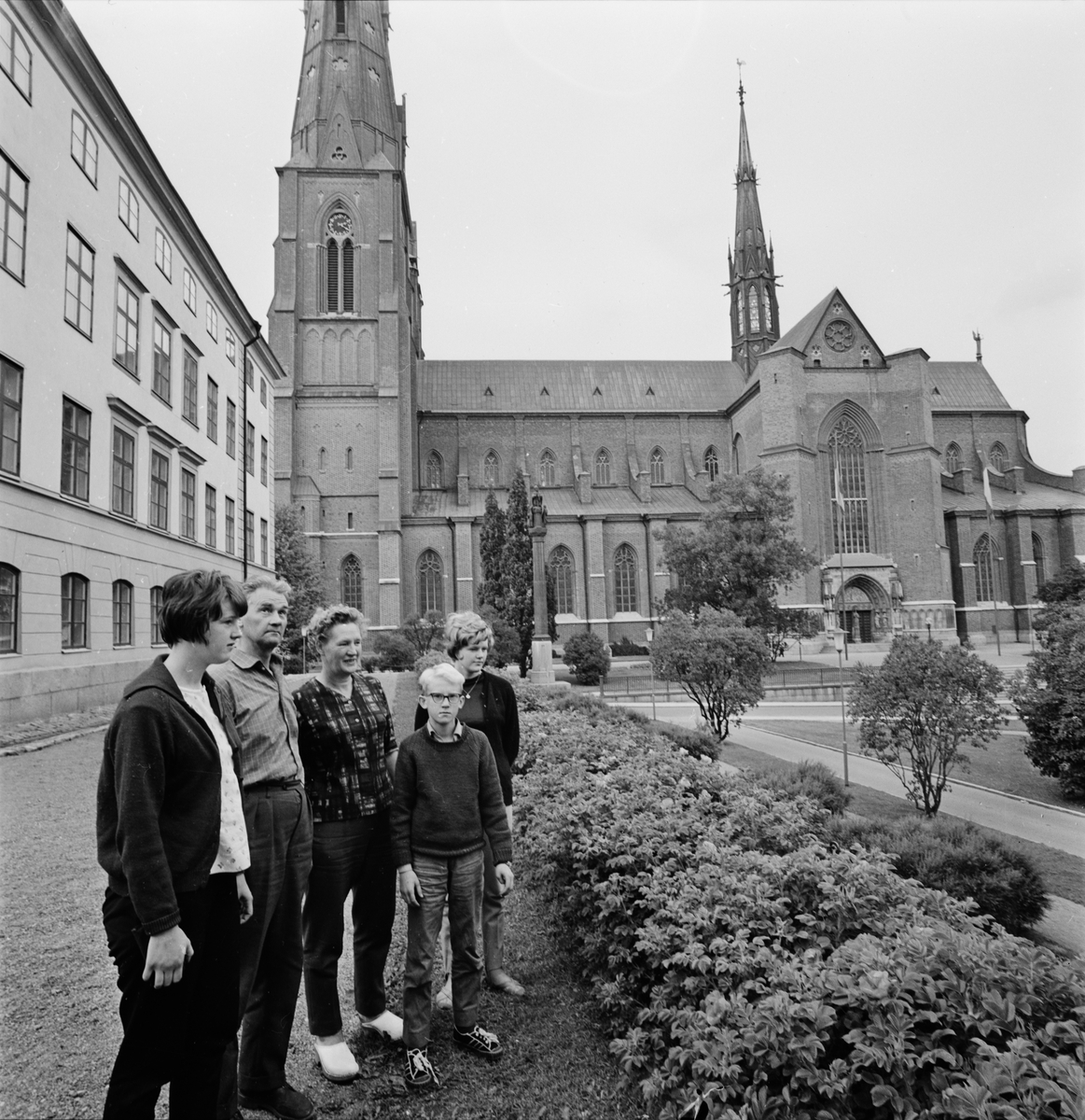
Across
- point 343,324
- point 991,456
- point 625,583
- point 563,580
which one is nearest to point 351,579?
point 563,580

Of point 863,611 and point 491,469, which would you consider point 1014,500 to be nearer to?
point 863,611

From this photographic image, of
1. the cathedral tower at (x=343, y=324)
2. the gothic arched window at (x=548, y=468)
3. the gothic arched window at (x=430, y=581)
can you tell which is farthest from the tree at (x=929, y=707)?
the gothic arched window at (x=548, y=468)

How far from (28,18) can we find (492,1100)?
556 inches

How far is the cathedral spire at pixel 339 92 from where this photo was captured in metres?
41.3

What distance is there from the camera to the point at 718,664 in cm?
1300

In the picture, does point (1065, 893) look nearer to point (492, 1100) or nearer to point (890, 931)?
point (890, 931)

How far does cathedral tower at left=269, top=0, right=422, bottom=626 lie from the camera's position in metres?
39.8

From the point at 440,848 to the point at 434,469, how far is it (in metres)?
46.1

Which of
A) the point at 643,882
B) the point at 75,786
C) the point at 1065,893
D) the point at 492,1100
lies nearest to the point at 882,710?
the point at 1065,893

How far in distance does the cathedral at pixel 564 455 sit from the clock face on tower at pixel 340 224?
11cm

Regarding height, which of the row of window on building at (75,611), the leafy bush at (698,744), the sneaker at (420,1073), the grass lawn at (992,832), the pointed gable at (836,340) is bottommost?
the grass lawn at (992,832)

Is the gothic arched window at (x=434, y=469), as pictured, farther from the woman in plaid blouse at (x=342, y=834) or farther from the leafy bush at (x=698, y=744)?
the woman in plaid blouse at (x=342, y=834)

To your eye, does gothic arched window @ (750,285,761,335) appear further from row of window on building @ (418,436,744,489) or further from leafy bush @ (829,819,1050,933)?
leafy bush @ (829,819,1050,933)

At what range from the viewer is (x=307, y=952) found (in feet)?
10.6
